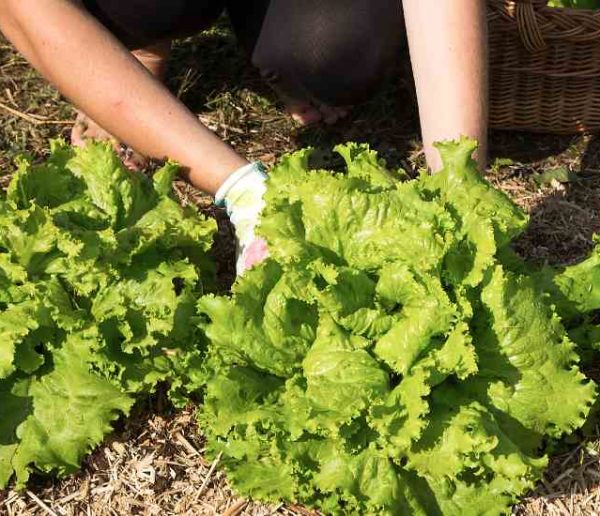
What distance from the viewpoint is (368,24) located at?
3.71 meters

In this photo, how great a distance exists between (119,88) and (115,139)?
0.93m

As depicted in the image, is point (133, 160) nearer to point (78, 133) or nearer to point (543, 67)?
point (78, 133)

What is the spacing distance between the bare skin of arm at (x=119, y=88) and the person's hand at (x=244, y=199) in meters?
0.04

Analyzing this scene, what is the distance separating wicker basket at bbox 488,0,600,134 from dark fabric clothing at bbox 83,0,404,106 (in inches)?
17.5

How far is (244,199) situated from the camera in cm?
305

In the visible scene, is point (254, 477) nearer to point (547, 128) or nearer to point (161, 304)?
point (161, 304)

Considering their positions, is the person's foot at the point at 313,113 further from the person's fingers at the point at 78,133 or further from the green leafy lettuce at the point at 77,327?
the green leafy lettuce at the point at 77,327

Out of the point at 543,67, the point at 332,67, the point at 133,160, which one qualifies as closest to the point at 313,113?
the point at 332,67

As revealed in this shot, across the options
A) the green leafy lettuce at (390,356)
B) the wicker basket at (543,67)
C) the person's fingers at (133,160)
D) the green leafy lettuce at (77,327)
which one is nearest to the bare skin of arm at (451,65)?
the green leafy lettuce at (390,356)

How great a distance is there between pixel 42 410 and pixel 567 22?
241 centimetres

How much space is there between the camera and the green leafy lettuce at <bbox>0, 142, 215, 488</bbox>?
9.02 feet

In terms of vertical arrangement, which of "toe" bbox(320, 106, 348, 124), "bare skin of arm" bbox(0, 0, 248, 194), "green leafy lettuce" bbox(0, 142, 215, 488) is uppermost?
"bare skin of arm" bbox(0, 0, 248, 194)

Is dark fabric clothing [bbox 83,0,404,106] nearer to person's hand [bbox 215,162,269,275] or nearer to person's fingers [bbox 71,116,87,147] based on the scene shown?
person's fingers [bbox 71,116,87,147]

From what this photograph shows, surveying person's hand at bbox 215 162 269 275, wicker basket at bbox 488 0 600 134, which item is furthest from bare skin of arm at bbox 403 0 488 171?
wicker basket at bbox 488 0 600 134
